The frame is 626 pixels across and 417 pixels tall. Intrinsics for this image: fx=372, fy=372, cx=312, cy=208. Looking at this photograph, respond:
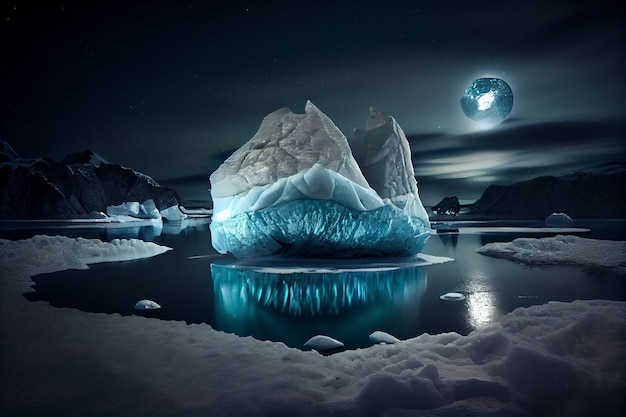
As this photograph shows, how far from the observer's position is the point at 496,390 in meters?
1.88

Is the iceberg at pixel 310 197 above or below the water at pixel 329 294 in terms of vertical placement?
above

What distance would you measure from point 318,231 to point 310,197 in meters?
1.07

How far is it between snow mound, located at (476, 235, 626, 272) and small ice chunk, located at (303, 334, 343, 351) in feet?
22.3

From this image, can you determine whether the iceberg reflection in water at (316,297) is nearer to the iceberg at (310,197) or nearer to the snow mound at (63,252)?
the iceberg at (310,197)

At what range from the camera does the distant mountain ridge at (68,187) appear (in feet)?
111

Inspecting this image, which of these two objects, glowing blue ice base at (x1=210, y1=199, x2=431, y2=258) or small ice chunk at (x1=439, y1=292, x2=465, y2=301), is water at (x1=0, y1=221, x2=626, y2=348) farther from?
glowing blue ice base at (x1=210, y1=199, x2=431, y2=258)

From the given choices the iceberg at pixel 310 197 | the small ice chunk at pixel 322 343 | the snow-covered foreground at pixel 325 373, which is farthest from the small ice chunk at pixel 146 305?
the iceberg at pixel 310 197

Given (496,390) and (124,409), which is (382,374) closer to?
(496,390)

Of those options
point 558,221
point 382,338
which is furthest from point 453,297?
point 558,221

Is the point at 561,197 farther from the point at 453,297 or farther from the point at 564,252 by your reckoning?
the point at 453,297

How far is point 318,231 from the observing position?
8047 millimetres

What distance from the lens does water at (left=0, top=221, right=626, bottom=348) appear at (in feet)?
12.2

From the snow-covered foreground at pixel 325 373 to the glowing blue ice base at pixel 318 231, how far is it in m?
4.87

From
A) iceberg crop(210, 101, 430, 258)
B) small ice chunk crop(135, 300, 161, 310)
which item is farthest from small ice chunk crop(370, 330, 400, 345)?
iceberg crop(210, 101, 430, 258)
